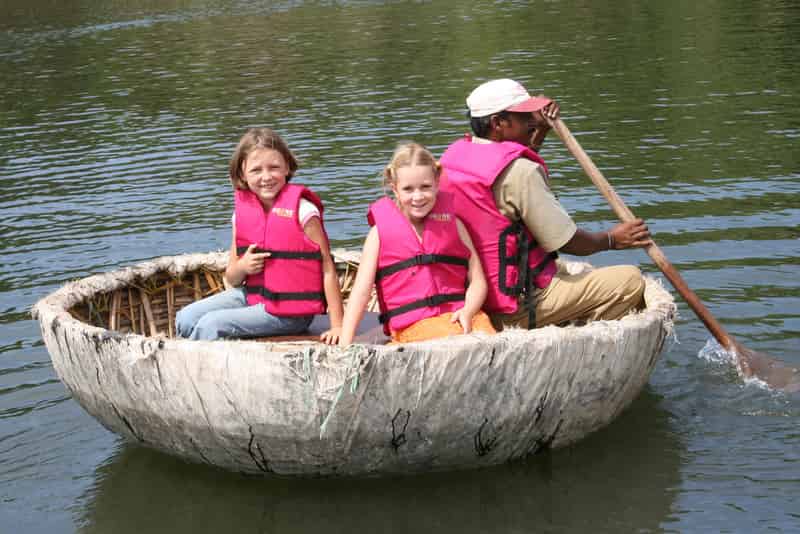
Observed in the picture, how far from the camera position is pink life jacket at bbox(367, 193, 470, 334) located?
4.84m

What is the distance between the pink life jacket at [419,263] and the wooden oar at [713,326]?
0.79m

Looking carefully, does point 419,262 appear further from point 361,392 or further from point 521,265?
point 361,392

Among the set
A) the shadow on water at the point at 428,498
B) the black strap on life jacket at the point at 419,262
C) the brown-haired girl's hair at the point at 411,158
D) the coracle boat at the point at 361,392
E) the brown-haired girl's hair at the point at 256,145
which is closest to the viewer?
the coracle boat at the point at 361,392

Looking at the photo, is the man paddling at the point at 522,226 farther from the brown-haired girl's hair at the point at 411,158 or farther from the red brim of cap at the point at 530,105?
the brown-haired girl's hair at the point at 411,158

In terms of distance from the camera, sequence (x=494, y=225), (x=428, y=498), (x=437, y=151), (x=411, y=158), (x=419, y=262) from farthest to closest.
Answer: (x=437, y=151), (x=494, y=225), (x=419, y=262), (x=411, y=158), (x=428, y=498)

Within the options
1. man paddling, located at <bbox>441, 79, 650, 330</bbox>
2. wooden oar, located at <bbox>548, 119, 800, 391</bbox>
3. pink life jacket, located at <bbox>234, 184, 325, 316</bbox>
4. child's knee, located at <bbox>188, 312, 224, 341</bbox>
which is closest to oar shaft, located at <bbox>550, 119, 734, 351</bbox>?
wooden oar, located at <bbox>548, 119, 800, 391</bbox>

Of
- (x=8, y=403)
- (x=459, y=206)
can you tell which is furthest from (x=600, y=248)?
(x=8, y=403)

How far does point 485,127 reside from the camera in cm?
498

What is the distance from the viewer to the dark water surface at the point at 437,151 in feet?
14.9

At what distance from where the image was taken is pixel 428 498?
452cm

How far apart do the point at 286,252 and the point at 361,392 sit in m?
1.23

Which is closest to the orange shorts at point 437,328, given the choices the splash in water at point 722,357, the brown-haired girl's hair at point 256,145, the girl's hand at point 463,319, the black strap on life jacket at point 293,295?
the girl's hand at point 463,319

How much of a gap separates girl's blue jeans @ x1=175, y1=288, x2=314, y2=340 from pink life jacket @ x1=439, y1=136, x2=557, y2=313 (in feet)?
3.15

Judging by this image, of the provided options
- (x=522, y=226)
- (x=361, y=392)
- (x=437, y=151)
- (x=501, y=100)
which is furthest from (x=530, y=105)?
(x=437, y=151)
